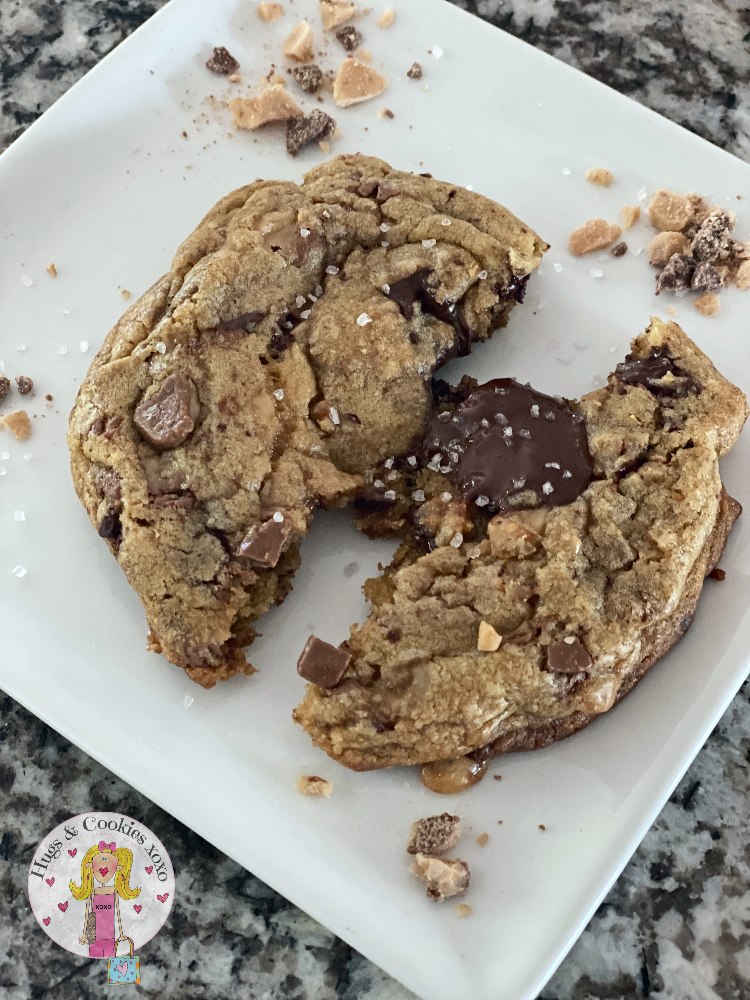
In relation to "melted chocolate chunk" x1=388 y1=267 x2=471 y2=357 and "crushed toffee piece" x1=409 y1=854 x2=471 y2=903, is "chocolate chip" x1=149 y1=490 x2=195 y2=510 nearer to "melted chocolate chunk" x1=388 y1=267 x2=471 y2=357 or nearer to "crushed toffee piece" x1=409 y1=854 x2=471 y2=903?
"melted chocolate chunk" x1=388 y1=267 x2=471 y2=357

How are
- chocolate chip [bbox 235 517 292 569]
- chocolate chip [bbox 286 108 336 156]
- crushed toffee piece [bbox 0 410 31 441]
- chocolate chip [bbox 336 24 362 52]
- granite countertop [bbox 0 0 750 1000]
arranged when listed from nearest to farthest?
chocolate chip [bbox 235 517 292 569] < granite countertop [bbox 0 0 750 1000] < crushed toffee piece [bbox 0 410 31 441] < chocolate chip [bbox 286 108 336 156] < chocolate chip [bbox 336 24 362 52]

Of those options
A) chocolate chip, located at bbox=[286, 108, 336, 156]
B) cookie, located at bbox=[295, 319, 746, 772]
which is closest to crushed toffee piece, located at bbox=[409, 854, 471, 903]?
cookie, located at bbox=[295, 319, 746, 772]

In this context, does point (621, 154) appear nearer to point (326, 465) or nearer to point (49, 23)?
point (326, 465)

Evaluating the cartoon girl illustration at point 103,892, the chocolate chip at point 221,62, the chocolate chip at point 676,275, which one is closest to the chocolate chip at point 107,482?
the cartoon girl illustration at point 103,892

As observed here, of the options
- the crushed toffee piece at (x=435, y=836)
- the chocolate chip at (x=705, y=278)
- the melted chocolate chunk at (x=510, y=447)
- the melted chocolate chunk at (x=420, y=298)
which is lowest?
the crushed toffee piece at (x=435, y=836)

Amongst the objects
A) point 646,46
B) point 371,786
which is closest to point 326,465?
point 371,786

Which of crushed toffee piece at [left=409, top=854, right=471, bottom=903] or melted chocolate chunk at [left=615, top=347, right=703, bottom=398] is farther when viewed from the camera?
melted chocolate chunk at [left=615, top=347, right=703, bottom=398]

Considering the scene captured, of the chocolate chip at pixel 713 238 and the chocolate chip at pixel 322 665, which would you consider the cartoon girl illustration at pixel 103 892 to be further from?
the chocolate chip at pixel 713 238
